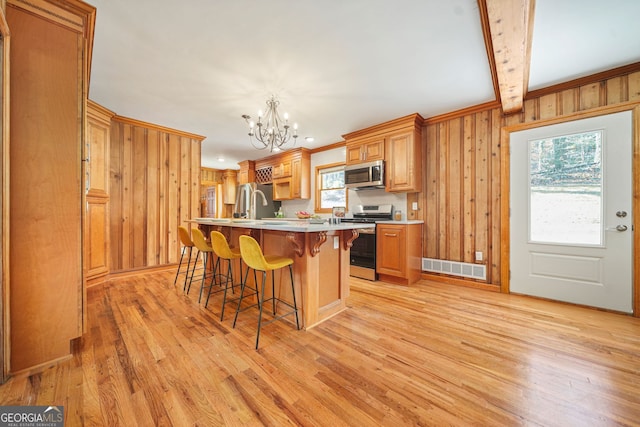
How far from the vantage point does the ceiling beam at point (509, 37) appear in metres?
1.56

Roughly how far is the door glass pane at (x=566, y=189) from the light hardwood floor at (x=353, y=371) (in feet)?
2.81

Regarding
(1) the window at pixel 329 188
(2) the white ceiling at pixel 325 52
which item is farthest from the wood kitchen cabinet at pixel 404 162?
(1) the window at pixel 329 188

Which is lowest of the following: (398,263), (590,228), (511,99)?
(398,263)

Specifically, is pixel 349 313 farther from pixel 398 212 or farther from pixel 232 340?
pixel 398 212

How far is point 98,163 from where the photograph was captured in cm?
334

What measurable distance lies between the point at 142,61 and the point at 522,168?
174 inches

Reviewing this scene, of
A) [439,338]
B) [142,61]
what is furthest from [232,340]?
[142,61]

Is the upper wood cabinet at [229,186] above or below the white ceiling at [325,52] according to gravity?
below

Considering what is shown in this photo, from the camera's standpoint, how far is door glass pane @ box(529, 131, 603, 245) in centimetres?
257

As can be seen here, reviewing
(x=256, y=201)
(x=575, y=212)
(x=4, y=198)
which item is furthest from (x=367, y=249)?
(x=4, y=198)

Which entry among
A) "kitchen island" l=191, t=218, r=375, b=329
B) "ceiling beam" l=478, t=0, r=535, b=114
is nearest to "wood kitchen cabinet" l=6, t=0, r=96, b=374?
"kitchen island" l=191, t=218, r=375, b=329

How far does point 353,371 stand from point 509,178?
3.09 metres

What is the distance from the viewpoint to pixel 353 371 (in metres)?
1.57

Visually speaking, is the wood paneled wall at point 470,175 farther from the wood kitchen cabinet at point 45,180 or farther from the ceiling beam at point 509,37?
the wood kitchen cabinet at point 45,180
